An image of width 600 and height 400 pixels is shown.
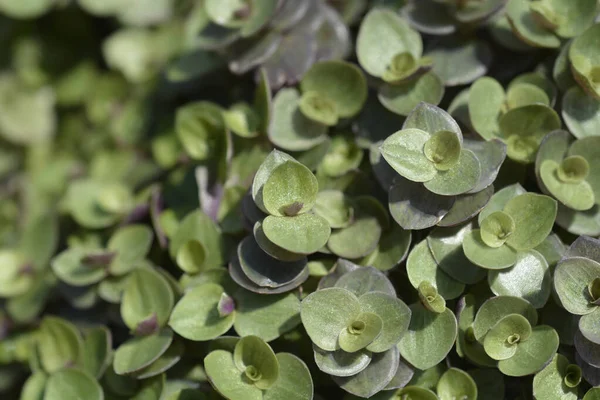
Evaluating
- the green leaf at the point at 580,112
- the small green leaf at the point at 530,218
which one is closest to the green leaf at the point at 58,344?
the small green leaf at the point at 530,218

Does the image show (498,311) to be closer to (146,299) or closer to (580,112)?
(580,112)

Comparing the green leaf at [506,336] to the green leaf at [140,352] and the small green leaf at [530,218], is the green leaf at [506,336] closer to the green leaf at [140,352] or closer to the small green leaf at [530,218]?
the small green leaf at [530,218]

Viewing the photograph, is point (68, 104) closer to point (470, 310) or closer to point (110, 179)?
point (110, 179)

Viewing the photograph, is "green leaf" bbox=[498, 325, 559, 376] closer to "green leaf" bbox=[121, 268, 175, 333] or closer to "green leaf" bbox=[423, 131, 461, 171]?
"green leaf" bbox=[423, 131, 461, 171]

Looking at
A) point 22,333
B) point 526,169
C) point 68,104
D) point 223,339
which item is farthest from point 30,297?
point 526,169

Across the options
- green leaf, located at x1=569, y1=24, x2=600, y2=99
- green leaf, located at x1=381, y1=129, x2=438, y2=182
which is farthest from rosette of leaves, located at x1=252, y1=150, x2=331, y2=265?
green leaf, located at x1=569, y1=24, x2=600, y2=99

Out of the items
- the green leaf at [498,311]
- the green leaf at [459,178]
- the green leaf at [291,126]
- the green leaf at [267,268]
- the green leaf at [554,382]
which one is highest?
the green leaf at [459,178]
